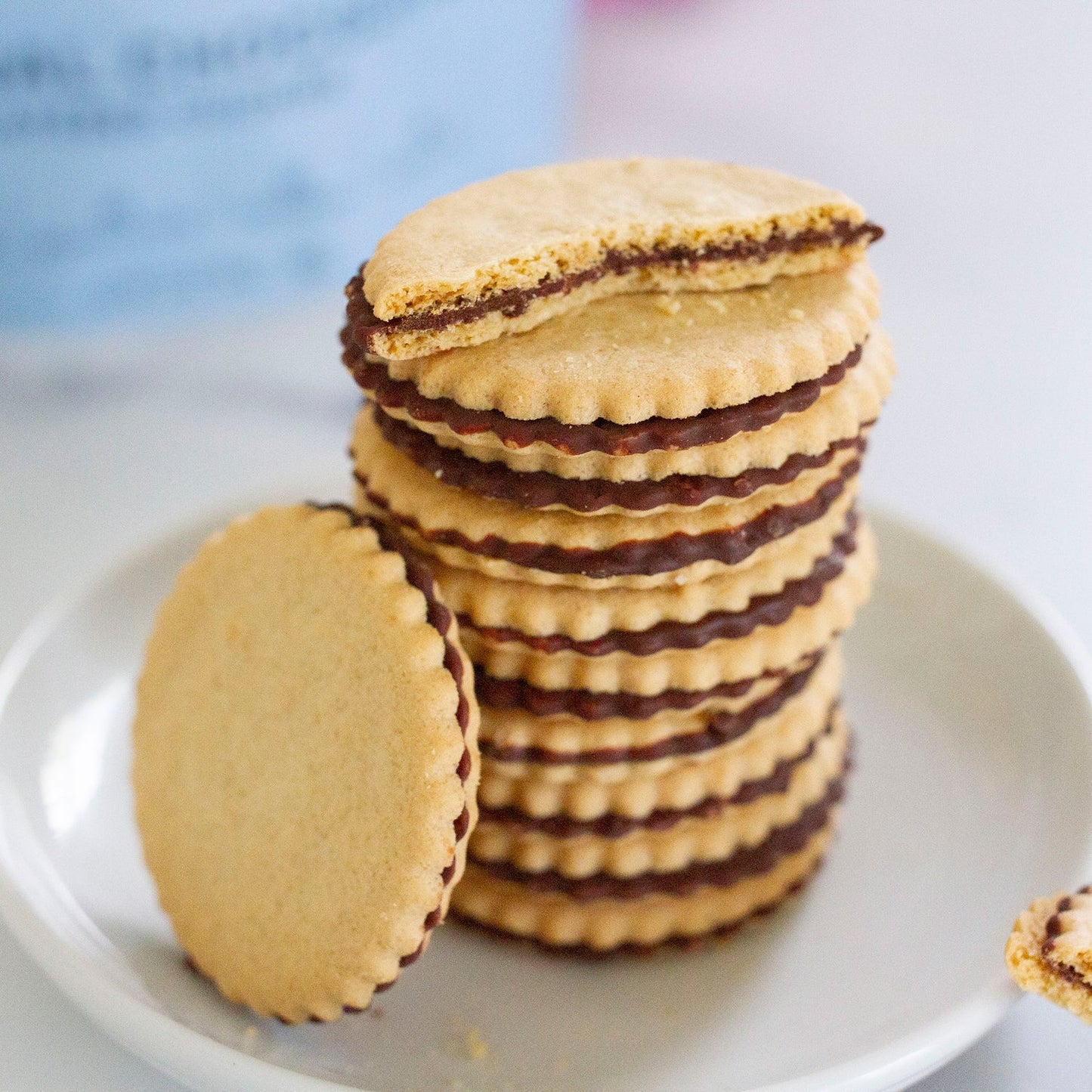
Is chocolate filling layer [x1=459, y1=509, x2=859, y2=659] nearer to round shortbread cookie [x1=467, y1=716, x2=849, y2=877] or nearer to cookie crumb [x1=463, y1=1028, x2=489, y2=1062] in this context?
round shortbread cookie [x1=467, y1=716, x2=849, y2=877]

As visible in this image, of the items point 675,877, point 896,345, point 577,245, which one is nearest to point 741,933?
point 675,877

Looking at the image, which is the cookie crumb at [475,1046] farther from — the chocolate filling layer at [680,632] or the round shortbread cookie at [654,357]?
the round shortbread cookie at [654,357]

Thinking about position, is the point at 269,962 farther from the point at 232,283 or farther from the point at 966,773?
the point at 232,283

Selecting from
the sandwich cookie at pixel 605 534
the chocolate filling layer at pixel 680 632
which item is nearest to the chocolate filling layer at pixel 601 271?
the sandwich cookie at pixel 605 534

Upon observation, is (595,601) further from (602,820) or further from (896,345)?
(896,345)

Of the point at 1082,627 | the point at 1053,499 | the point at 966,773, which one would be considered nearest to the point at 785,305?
the point at 966,773

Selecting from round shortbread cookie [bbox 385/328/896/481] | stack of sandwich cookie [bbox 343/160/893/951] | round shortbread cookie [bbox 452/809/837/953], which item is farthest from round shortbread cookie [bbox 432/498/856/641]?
round shortbread cookie [bbox 452/809/837/953]
